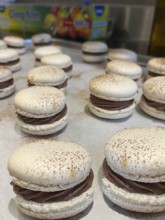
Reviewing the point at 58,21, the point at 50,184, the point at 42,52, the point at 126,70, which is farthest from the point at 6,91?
the point at 58,21

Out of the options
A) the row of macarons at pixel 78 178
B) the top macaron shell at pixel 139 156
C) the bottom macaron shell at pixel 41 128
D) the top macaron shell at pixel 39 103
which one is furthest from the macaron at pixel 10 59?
the top macaron shell at pixel 139 156

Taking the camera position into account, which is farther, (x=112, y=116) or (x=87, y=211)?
(x=112, y=116)

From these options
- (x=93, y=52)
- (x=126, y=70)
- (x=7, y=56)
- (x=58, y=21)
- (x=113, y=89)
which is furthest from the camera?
(x=58, y=21)

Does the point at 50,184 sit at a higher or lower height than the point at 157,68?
lower

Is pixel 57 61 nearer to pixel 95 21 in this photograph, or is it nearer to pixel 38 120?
pixel 38 120

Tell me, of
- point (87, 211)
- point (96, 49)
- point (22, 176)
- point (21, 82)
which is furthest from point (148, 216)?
point (96, 49)

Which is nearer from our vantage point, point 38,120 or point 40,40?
point 38,120

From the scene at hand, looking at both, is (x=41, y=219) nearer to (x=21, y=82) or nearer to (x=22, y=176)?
(x=22, y=176)
